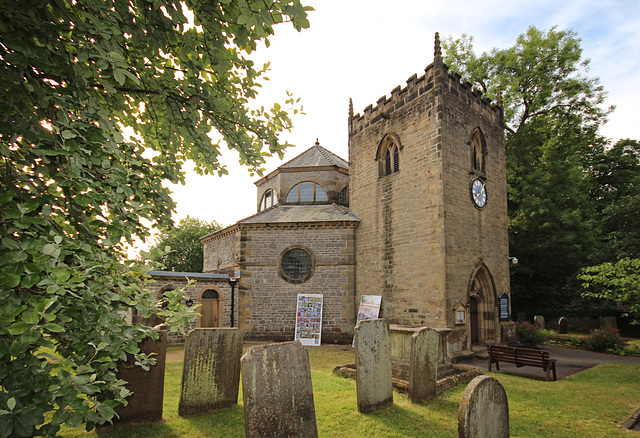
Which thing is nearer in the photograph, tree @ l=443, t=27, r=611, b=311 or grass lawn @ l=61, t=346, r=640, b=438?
grass lawn @ l=61, t=346, r=640, b=438

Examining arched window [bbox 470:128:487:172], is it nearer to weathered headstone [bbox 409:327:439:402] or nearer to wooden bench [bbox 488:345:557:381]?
wooden bench [bbox 488:345:557:381]

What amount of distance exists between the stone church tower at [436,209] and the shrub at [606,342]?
4.24 m

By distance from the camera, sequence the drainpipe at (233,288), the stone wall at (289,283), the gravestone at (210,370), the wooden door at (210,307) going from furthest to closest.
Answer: the drainpipe at (233,288) < the wooden door at (210,307) < the stone wall at (289,283) < the gravestone at (210,370)

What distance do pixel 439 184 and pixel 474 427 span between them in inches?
357

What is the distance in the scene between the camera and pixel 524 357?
9469 millimetres

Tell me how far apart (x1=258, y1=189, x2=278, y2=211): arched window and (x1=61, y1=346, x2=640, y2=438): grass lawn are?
1230 centimetres

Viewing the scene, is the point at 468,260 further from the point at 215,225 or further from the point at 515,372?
the point at 215,225

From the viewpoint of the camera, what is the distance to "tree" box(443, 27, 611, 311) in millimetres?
20766

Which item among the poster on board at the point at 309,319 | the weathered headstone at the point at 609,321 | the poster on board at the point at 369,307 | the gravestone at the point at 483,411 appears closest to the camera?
the gravestone at the point at 483,411

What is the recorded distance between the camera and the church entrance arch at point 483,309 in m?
13.4

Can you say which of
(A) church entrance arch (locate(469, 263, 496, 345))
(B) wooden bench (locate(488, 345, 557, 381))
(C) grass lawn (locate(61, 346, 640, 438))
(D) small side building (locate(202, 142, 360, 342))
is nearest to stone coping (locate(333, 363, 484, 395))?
(C) grass lawn (locate(61, 346, 640, 438))

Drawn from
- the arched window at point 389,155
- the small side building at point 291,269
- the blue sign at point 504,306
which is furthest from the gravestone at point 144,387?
the blue sign at point 504,306

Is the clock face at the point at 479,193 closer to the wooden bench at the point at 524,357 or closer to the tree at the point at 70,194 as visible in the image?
the wooden bench at the point at 524,357

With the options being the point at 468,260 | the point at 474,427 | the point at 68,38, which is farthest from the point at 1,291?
the point at 468,260
